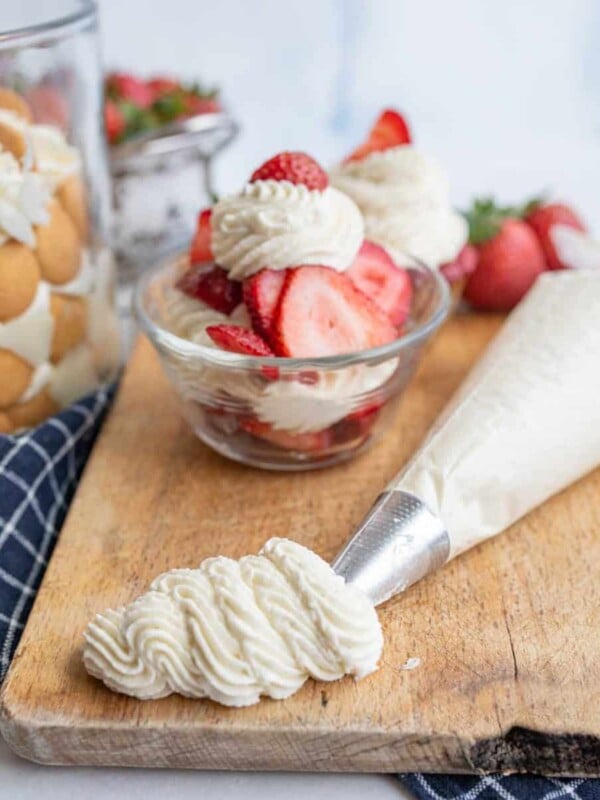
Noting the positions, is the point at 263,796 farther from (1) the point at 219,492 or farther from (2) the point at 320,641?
(1) the point at 219,492

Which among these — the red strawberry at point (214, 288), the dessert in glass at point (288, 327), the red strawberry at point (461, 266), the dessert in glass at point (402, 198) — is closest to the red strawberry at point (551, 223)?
the red strawberry at point (461, 266)

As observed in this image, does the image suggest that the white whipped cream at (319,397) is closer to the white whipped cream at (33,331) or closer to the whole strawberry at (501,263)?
the white whipped cream at (33,331)

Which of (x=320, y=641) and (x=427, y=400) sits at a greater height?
(x=320, y=641)

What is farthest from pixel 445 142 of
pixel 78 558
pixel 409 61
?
pixel 78 558

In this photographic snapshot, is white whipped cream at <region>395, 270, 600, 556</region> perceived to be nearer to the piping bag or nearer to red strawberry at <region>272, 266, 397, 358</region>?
the piping bag

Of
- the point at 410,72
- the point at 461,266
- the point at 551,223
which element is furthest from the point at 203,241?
the point at 410,72

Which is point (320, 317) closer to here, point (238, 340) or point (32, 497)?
point (238, 340)
